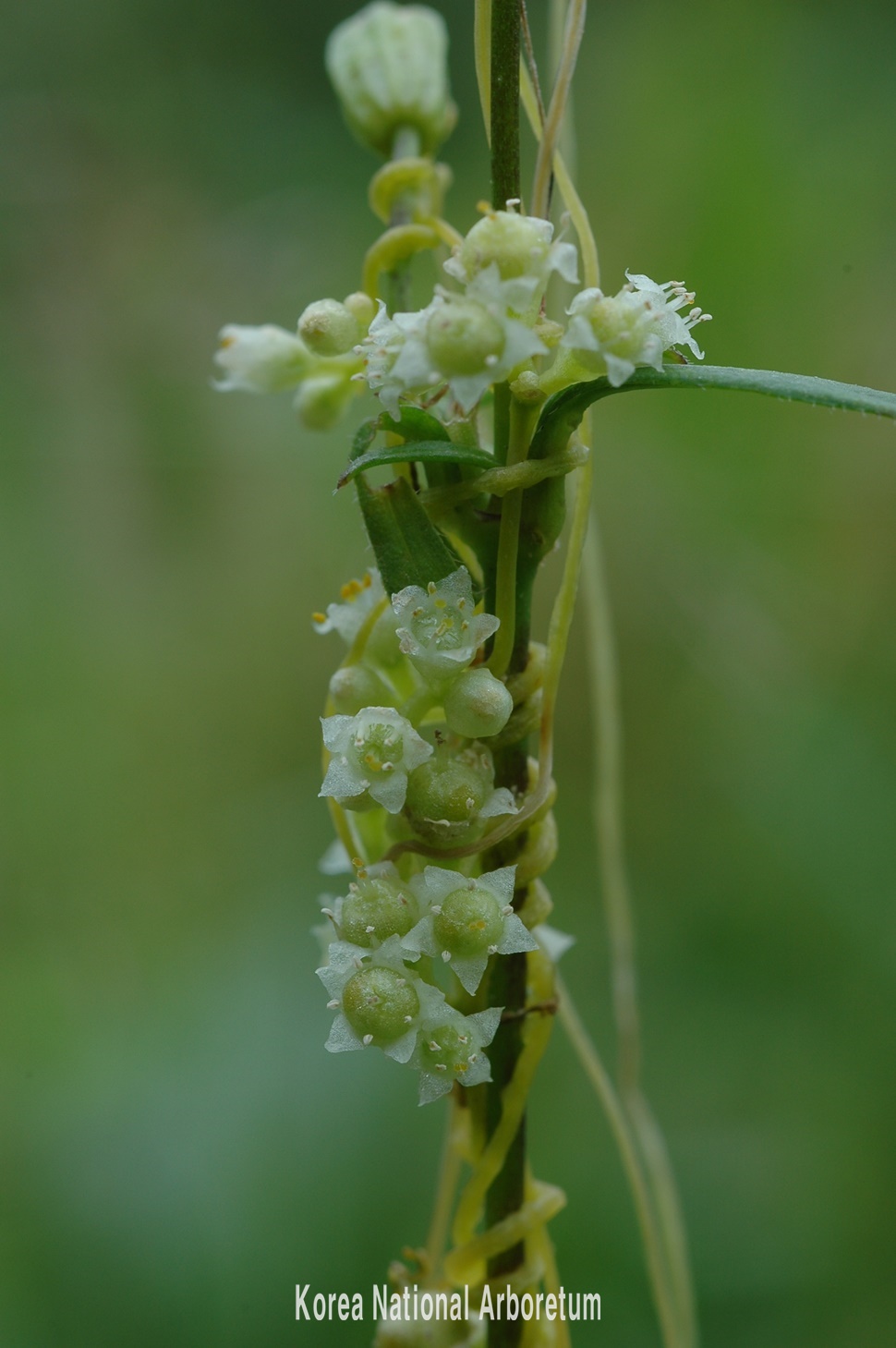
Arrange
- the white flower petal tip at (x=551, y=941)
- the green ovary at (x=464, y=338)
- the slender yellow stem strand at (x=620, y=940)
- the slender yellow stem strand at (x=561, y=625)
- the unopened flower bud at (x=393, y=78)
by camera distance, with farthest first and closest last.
Answer: the slender yellow stem strand at (x=620, y=940), the unopened flower bud at (x=393, y=78), the white flower petal tip at (x=551, y=941), the slender yellow stem strand at (x=561, y=625), the green ovary at (x=464, y=338)

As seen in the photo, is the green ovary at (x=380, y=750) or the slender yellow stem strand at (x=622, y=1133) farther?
the slender yellow stem strand at (x=622, y=1133)

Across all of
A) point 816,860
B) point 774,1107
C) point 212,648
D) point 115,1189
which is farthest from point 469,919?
point 212,648

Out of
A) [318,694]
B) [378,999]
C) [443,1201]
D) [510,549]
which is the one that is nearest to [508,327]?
[510,549]

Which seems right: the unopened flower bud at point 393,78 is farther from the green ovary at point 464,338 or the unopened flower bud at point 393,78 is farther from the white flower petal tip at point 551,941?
the white flower petal tip at point 551,941

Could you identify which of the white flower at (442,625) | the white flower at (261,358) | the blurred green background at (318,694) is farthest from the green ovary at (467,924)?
the blurred green background at (318,694)

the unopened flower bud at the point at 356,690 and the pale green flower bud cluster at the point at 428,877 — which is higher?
the unopened flower bud at the point at 356,690

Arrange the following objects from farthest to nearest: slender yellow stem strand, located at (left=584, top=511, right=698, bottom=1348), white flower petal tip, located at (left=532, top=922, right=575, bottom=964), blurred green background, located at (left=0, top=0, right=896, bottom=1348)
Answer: blurred green background, located at (left=0, top=0, right=896, bottom=1348)
slender yellow stem strand, located at (left=584, top=511, right=698, bottom=1348)
white flower petal tip, located at (left=532, top=922, right=575, bottom=964)

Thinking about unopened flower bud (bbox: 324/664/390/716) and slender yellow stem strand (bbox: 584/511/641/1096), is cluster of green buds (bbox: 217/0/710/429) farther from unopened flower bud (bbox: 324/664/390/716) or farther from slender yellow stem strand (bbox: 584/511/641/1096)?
slender yellow stem strand (bbox: 584/511/641/1096)

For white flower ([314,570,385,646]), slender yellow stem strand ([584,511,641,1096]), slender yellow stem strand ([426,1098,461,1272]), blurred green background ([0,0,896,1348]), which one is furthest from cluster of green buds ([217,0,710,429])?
blurred green background ([0,0,896,1348])
